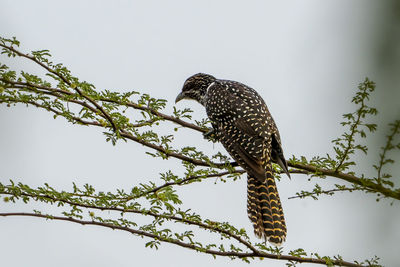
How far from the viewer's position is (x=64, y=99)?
11.8 ft

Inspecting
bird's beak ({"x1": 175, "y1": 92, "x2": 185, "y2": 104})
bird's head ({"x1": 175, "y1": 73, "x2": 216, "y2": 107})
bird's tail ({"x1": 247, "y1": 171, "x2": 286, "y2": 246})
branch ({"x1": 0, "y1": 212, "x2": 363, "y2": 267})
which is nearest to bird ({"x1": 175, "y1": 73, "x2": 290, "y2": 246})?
bird's tail ({"x1": 247, "y1": 171, "x2": 286, "y2": 246})

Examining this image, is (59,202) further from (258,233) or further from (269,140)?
(269,140)

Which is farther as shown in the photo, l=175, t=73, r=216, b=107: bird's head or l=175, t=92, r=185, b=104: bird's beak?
l=175, t=92, r=185, b=104: bird's beak

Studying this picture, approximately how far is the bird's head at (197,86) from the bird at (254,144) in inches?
35.1

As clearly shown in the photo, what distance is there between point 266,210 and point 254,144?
638 mm

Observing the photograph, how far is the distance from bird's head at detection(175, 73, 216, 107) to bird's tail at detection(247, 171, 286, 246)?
82.1 inches

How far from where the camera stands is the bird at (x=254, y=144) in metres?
4.64

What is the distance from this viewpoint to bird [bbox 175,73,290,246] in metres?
4.64

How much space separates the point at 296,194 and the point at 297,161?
1.11 feet

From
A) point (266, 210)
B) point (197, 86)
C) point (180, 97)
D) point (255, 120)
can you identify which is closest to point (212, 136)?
point (255, 120)

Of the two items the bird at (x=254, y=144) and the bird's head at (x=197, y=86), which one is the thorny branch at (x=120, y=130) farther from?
the bird's head at (x=197, y=86)

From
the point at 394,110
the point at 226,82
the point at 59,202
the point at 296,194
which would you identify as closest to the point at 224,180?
the point at 296,194

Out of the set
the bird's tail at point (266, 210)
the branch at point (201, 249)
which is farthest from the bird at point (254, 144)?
the branch at point (201, 249)

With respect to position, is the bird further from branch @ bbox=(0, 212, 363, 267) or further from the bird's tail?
branch @ bbox=(0, 212, 363, 267)
